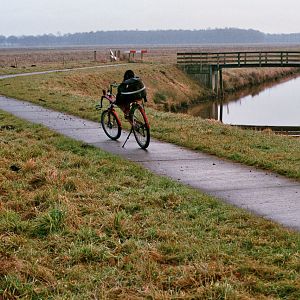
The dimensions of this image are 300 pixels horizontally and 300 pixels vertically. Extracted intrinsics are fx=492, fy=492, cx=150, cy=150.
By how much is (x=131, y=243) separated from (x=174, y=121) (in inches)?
382

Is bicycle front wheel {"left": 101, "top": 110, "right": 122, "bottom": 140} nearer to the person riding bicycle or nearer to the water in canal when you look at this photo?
the person riding bicycle

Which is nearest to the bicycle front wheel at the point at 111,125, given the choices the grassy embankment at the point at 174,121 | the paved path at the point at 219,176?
the paved path at the point at 219,176

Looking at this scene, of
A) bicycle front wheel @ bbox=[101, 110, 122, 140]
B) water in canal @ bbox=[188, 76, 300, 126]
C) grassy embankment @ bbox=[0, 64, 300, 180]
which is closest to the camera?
grassy embankment @ bbox=[0, 64, 300, 180]

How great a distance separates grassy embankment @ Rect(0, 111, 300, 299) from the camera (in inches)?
167

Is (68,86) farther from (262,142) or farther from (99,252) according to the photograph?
(99,252)

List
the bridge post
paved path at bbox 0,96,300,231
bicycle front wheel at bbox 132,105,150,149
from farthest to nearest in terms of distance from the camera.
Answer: the bridge post → bicycle front wheel at bbox 132,105,150,149 → paved path at bbox 0,96,300,231

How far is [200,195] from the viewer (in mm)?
6656

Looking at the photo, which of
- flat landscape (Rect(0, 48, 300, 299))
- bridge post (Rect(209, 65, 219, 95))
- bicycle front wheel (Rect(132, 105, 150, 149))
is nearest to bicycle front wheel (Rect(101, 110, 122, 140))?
bicycle front wheel (Rect(132, 105, 150, 149))

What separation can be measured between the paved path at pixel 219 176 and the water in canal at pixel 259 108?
17.1 m

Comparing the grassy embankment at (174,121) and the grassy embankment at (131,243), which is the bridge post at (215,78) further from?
the grassy embankment at (131,243)

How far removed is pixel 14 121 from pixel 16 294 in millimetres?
10101

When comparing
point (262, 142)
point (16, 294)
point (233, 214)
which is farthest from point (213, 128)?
point (16, 294)

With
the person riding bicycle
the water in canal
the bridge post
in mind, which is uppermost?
the person riding bicycle

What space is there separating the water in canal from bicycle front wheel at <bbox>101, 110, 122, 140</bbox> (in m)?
16.4
